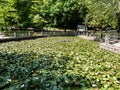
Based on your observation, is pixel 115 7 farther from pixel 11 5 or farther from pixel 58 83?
pixel 58 83

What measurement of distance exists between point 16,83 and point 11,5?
23.4 meters

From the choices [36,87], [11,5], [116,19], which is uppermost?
[11,5]

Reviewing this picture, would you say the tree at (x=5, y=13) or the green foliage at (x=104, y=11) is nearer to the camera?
the green foliage at (x=104, y=11)

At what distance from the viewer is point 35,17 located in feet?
109

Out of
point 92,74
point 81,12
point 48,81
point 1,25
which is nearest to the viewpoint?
point 48,81

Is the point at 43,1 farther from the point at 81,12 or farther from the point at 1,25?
the point at 1,25

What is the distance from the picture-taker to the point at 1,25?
2727cm

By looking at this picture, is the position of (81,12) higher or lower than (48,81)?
higher

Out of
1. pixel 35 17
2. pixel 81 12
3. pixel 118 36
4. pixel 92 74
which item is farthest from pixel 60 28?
pixel 92 74

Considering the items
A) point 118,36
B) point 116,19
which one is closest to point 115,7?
point 116,19

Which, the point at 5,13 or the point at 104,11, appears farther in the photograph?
the point at 5,13

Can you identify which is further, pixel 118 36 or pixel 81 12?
pixel 81 12

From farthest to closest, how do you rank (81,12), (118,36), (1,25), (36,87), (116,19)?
(81,12) < (1,25) < (116,19) < (118,36) < (36,87)

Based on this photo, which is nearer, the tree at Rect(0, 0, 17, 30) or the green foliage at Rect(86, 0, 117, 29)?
the green foliage at Rect(86, 0, 117, 29)
